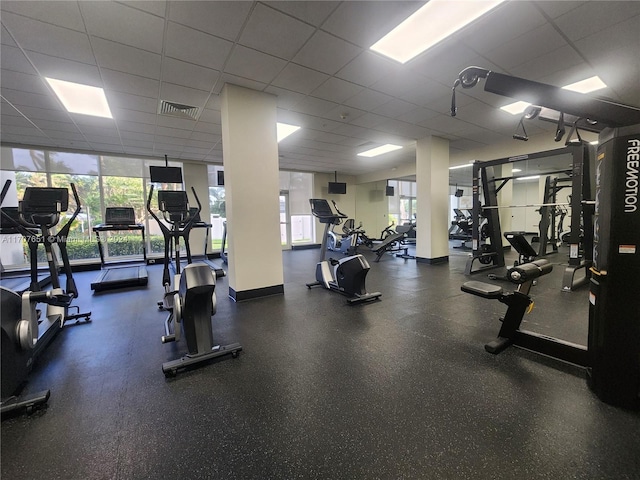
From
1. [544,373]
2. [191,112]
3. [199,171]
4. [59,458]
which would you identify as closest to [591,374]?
[544,373]

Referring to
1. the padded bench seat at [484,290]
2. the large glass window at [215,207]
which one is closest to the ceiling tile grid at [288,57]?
the padded bench seat at [484,290]

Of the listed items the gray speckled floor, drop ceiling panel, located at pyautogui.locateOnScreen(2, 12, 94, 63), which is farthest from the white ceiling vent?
the gray speckled floor

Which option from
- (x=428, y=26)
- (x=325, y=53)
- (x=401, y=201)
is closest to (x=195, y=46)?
(x=325, y=53)

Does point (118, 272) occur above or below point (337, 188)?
below

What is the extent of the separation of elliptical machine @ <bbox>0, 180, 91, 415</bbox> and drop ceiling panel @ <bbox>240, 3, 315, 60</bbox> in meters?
2.61

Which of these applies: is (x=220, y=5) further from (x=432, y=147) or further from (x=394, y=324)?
(x=432, y=147)

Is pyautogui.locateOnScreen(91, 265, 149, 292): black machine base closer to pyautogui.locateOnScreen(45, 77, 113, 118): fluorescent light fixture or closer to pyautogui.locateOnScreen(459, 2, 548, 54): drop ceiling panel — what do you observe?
pyautogui.locateOnScreen(45, 77, 113, 118): fluorescent light fixture

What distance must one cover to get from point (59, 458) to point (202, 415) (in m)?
0.68

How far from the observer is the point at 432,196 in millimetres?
6328

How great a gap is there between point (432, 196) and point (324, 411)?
5.80 m

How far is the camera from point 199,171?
805cm

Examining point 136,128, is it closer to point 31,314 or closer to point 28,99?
point 28,99

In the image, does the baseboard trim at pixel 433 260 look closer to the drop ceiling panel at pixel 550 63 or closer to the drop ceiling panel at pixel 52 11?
the drop ceiling panel at pixel 550 63

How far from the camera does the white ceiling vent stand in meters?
Result: 4.13
